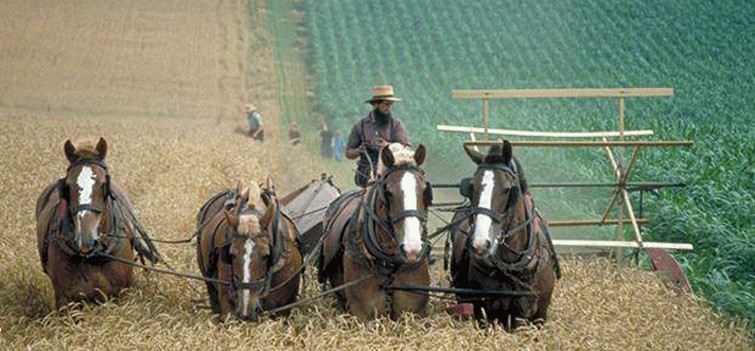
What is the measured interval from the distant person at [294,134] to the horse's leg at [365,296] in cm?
1849

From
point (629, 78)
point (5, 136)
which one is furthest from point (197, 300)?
point (629, 78)

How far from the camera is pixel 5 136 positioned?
77.0 feet

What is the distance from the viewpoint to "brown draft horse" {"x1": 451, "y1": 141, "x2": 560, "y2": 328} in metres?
8.91

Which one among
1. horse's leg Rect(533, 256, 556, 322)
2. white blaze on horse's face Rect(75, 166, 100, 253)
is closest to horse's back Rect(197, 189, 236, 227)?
white blaze on horse's face Rect(75, 166, 100, 253)

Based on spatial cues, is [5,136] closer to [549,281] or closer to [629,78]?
[629,78]

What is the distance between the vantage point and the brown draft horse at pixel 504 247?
891 cm

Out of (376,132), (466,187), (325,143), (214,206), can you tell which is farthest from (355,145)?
(325,143)

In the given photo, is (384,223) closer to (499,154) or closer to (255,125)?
(499,154)

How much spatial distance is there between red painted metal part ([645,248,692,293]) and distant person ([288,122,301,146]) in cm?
1632

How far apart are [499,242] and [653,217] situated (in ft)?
25.5

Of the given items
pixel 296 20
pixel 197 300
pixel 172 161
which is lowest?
pixel 197 300

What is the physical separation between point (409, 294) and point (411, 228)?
0.72 m

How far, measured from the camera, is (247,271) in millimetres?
9219

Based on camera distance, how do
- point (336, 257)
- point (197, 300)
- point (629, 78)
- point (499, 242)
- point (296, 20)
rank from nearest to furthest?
point (499, 242) → point (336, 257) → point (197, 300) → point (629, 78) → point (296, 20)
